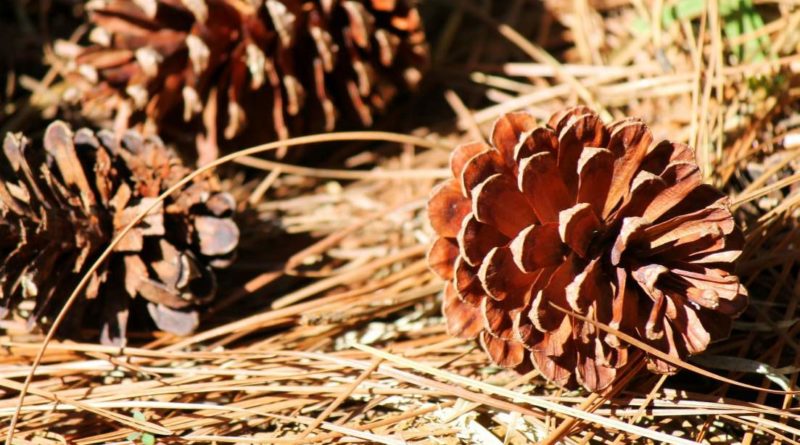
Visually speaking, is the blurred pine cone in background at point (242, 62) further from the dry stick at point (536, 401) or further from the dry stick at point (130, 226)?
the dry stick at point (536, 401)

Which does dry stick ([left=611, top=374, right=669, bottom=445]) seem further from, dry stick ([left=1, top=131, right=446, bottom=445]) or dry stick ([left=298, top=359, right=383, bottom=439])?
dry stick ([left=1, top=131, right=446, bottom=445])

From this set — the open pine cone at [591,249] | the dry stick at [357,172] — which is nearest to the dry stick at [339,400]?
the open pine cone at [591,249]

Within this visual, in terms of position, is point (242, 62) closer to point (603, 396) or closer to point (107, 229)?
point (107, 229)

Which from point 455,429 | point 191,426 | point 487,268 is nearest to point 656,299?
point 487,268

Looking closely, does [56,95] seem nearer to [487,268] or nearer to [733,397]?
[487,268]

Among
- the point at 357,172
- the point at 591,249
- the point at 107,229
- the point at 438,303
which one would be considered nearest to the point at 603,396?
the point at 591,249
